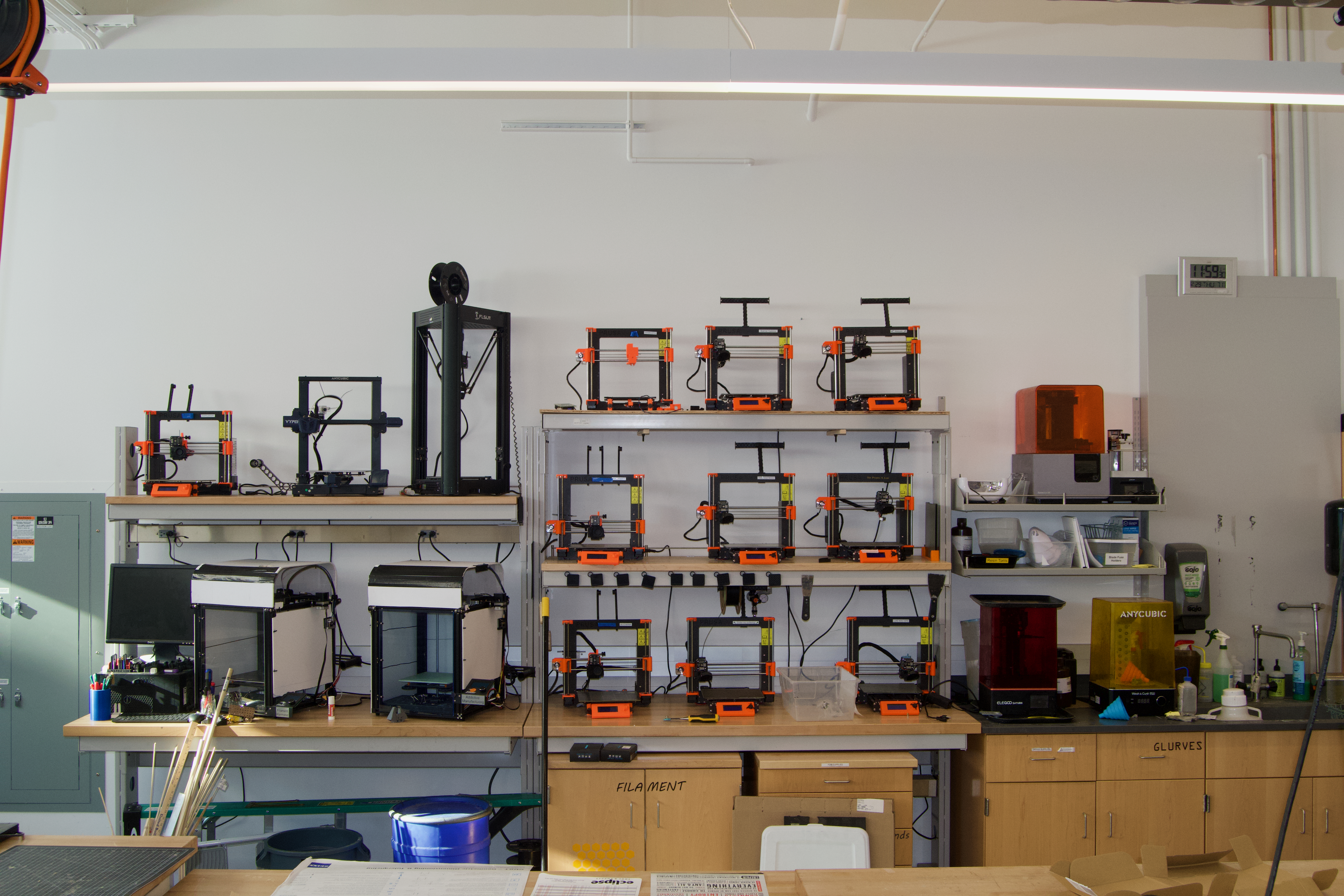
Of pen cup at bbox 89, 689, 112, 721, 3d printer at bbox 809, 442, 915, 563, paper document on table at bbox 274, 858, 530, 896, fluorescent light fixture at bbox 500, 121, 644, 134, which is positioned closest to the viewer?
paper document on table at bbox 274, 858, 530, 896

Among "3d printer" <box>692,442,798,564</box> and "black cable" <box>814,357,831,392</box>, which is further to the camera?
"black cable" <box>814,357,831,392</box>

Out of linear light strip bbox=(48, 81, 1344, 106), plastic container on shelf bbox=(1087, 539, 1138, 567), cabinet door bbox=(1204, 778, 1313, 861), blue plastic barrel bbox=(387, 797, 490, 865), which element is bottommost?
cabinet door bbox=(1204, 778, 1313, 861)

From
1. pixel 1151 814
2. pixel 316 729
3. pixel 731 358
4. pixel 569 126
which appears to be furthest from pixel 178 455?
pixel 1151 814

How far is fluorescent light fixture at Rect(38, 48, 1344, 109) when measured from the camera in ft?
6.52

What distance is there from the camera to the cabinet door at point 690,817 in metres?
2.99

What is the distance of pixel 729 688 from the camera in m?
3.44

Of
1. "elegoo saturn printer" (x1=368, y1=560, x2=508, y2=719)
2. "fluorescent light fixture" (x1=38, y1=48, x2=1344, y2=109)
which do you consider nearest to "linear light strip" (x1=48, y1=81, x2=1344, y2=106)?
"fluorescent light fixture" (x1=38, y1=48, x2=1344, y2=109)

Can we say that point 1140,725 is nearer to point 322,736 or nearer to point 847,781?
point 847,781

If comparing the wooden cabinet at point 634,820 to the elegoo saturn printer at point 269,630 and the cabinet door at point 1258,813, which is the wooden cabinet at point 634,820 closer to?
the elegoo saturn printer at point 269,630

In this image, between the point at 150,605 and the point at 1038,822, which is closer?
the point at 1038,822

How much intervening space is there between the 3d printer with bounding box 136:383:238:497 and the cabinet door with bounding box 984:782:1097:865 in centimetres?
333

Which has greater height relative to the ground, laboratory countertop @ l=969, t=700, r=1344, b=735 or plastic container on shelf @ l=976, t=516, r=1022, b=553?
plastic container on shelf @ l=976, t=516, r=1022, b=553

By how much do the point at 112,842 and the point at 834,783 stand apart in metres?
2.23

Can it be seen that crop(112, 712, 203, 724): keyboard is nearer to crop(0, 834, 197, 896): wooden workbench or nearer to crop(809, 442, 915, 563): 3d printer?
crop(0, 834, 197, 896): wooden workbench
